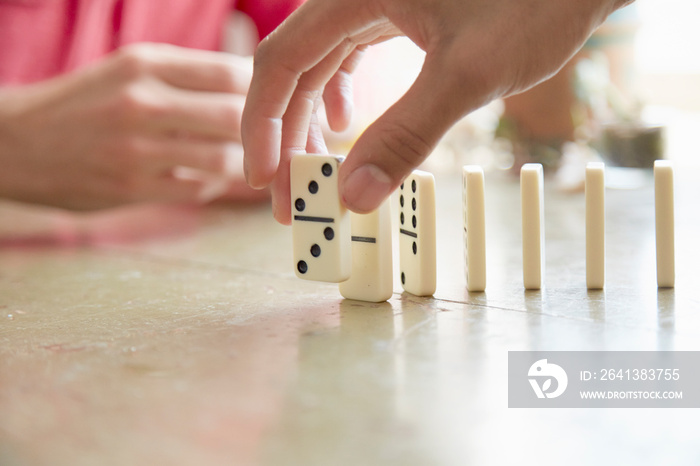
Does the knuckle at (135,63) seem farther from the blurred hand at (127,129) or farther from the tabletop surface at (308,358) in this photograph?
the tabletop surface at (308,358)

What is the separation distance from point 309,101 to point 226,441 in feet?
2.08

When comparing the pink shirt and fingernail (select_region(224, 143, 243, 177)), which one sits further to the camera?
the pink shirt

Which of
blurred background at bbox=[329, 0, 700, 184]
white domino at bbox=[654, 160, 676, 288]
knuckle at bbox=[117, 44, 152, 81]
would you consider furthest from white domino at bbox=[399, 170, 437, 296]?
blurred background at bbox=[329, 0, 700, 184]

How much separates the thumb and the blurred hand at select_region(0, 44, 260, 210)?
0.78 metres

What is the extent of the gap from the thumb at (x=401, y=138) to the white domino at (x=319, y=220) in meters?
0.08

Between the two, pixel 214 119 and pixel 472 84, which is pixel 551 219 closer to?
pixel 214 119

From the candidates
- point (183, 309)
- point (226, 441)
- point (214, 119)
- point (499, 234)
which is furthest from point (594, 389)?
point (214, 119)

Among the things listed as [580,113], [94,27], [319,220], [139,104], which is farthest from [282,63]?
[580,113]

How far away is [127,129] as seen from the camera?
5.13 feet

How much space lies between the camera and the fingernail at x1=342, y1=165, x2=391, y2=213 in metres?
0.84

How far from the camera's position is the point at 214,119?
1.55 meters

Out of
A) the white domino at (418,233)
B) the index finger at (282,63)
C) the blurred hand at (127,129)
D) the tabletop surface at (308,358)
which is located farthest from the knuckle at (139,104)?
the white domino at (418,233)

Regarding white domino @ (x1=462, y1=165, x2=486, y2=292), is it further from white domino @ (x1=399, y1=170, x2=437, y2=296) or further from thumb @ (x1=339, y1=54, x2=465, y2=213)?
thumb @ (x1=339, y1=54, x2=465, y2=213)

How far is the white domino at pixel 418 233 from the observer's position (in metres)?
0.97
